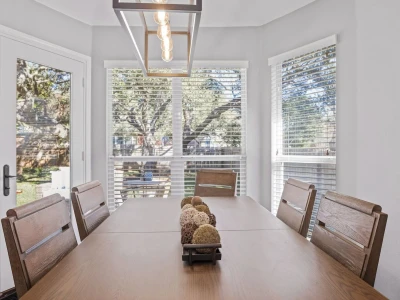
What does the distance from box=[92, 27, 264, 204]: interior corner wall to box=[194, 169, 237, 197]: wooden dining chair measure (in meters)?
0.70

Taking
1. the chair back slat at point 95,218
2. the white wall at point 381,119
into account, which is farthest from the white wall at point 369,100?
the chair back slat at point 95,218

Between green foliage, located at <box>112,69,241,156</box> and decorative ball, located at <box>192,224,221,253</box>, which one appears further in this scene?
green foliage, located at <box>112,69,241,156</box>

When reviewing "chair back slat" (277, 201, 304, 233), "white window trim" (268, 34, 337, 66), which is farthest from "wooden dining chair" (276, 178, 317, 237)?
"white window trim" (268, 34, 337, 66)

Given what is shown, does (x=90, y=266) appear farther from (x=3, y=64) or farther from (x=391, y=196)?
(x=3, y=64)

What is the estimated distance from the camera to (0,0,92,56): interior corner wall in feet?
8.27

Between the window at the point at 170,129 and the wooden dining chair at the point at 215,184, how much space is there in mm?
583

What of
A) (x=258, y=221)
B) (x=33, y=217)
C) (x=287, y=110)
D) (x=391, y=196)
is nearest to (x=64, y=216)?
(x=33, y=217)

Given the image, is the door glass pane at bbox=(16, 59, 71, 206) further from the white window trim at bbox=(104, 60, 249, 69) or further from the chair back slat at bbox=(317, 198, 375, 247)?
the chair back slat at bbox=(317, 198, 375, 247)

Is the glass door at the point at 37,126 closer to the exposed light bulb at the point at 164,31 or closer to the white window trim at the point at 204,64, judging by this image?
the white window trim at the point at 204,64

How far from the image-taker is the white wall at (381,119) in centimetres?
194

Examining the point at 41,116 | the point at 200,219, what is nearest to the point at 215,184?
Answer: the point at 200,219

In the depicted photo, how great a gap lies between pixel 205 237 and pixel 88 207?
2.94 ft

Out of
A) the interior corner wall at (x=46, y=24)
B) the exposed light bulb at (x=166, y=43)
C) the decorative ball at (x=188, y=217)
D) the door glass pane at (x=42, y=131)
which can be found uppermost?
the interior corner wall at (x=46, y=24)

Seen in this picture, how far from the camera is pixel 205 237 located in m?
1.03
